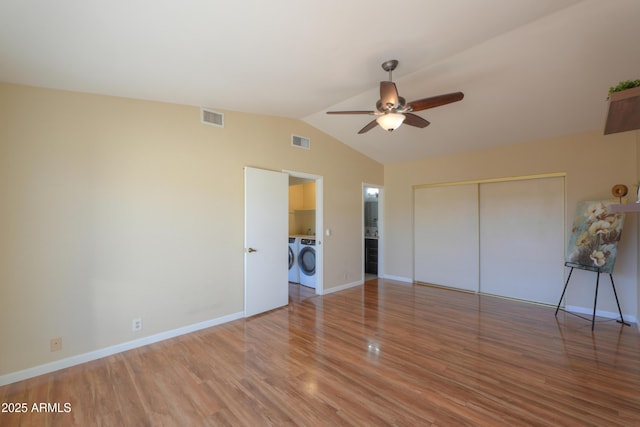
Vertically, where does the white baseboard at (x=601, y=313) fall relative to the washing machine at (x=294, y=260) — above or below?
below

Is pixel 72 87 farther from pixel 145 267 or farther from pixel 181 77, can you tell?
pixel 145 267

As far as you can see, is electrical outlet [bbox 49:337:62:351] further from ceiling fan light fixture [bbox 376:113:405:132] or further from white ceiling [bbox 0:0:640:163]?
ceiling fan light fixture [bbox 376:113:405:132]

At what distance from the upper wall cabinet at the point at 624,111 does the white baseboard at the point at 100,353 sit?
13.6 feet

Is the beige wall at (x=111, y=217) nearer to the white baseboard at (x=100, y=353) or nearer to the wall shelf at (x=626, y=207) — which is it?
the white baseboard at (x=100, y=353)

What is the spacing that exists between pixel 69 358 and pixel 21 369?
0.31m

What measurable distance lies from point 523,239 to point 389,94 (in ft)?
12.2

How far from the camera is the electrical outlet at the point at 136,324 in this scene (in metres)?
2.98

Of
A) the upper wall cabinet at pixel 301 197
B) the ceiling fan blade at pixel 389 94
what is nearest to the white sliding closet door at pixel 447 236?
the upper wall cabinet at pixel 301 197

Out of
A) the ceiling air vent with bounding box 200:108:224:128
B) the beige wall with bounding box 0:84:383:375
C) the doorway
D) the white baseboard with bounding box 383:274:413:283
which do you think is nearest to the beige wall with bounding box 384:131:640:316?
the doorway

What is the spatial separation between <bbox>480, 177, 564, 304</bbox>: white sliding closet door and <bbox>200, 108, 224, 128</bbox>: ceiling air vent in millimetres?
4437

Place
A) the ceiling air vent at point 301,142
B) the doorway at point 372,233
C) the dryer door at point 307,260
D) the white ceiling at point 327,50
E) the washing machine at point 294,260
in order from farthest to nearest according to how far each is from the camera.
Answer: the doorway at point 372,233
the washing machine at point 294,260
the dryer door at point 307,260
the ceiling air vent at point 301,142
the white ceiling at point 327,50

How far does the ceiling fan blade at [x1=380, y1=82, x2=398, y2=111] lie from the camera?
92.7 inches

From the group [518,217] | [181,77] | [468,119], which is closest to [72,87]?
[181,77]

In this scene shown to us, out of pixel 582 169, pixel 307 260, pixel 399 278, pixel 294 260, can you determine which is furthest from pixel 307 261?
pixel 582 169
